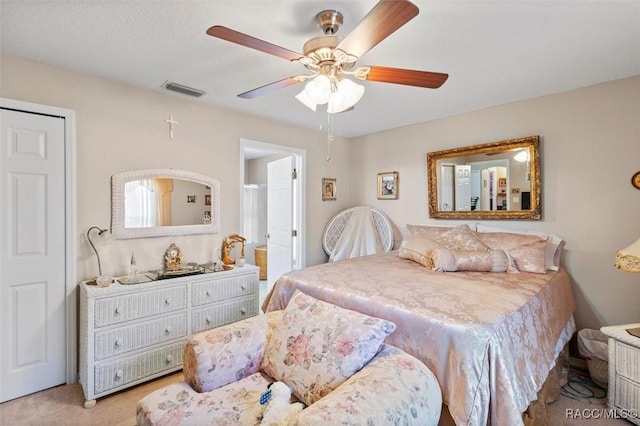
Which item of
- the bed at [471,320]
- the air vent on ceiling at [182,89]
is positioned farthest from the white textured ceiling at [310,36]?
the bed at [471,320]

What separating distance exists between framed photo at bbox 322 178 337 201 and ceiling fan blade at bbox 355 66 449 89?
249 centimetres

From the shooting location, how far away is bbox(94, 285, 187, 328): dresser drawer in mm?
2111

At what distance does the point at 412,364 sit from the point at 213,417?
870 mm

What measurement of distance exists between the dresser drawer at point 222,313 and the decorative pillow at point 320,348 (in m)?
1.20

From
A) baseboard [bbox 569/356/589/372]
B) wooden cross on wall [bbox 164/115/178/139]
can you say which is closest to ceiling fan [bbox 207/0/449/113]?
wooden cross on wall [bbox 164/115/178/139]

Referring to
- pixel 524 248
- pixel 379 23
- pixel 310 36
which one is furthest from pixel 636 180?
pixel 310 36

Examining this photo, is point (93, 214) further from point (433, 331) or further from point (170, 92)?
point (433, 331)

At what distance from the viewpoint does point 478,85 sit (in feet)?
8.32

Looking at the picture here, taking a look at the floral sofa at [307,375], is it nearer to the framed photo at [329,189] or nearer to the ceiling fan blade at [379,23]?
the ceiling fan blade at [379,23]

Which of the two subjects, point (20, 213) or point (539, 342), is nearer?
point (539, 342)

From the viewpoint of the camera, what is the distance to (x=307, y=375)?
138 cm

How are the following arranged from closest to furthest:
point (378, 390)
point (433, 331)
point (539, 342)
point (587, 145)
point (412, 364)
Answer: point (378, 390)
point (412, 364)
point (433, 331)
point (539, 342)
point (587, 145)

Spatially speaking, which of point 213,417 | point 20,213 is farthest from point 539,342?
point 20,213

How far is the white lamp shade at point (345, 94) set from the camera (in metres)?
1.68
